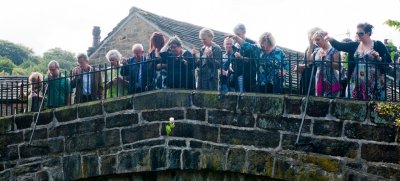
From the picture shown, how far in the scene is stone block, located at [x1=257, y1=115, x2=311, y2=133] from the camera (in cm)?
923

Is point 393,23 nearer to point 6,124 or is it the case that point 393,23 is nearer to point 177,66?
point 177,66

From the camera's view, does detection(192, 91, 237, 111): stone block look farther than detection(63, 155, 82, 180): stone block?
No

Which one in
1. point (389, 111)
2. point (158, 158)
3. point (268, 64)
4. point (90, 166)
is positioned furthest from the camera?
point (90, 166)

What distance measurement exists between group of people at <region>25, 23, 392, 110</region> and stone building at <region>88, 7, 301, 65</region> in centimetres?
959

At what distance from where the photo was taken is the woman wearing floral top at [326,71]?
946cm

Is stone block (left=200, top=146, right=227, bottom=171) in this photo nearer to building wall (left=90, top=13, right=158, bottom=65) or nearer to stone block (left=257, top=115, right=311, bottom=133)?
stone block (left=257, top=115, right=311, bottom=133)

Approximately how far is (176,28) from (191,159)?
37.4ft

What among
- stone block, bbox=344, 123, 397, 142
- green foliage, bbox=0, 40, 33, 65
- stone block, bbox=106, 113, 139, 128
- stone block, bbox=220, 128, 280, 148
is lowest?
stone block, bbox=220, 128, 280, 148

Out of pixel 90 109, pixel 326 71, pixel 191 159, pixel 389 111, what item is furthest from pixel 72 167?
pixel 389 111

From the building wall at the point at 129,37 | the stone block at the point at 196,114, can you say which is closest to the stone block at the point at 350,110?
the stone block at the point at 196,114

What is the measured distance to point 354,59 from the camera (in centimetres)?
940

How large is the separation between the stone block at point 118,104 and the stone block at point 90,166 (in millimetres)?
715

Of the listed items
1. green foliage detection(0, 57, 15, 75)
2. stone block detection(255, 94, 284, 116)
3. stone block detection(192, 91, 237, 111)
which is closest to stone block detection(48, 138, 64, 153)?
stone block detection(192, 91, 237, 111)

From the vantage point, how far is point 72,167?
10859 millimetres
